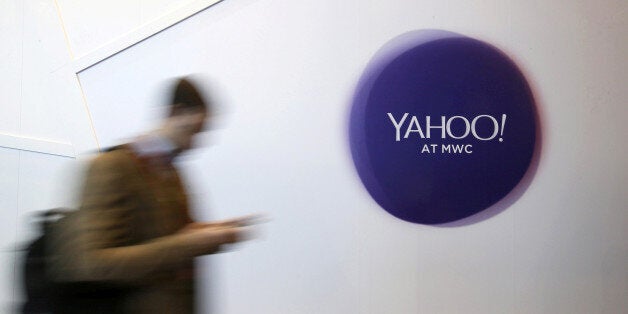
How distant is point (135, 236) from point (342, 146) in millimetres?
1211

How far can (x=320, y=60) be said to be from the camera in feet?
9.18

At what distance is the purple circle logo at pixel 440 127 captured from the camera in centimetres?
270

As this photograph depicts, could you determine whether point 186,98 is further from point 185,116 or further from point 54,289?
point 54,289

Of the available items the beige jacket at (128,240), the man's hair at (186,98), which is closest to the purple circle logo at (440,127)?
the man's hair at (186,98)

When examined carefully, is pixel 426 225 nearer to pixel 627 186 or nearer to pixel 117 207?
pixel 627 186

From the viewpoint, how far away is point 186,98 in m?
1.84

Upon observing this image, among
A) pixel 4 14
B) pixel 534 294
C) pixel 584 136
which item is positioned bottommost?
pixel 534 294

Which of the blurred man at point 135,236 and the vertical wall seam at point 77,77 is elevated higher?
the vertical wall seam at point 77,77

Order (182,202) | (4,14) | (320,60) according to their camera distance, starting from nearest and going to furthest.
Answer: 1. (182,202)
2. (320,60)
3. (4,14)

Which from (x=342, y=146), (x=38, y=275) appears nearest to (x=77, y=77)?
(x=342, y=146)

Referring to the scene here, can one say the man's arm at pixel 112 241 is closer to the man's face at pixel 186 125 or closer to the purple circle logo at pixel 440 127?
the man's face at pixel 186 125

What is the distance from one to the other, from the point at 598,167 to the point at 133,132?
167 centimetres

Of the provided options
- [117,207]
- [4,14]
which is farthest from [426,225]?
[4,14]

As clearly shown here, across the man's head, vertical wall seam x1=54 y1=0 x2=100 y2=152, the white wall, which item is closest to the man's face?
the man's head
